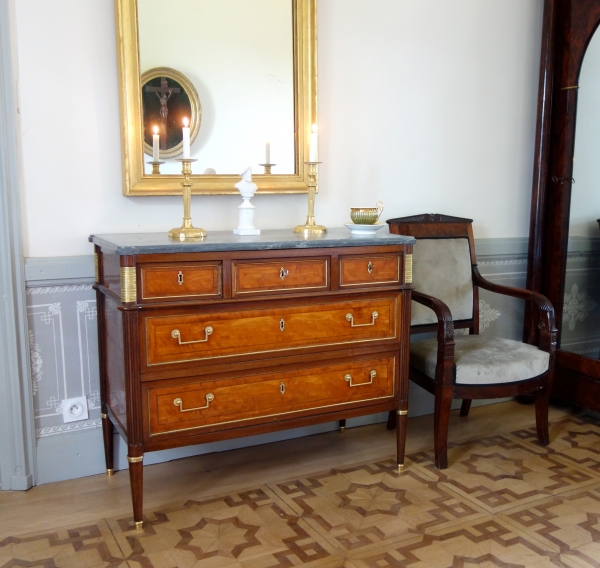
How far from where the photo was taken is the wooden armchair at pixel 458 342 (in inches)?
97.2

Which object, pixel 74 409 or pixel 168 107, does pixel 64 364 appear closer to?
pixel 74 409

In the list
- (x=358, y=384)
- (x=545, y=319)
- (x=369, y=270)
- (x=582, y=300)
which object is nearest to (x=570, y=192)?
(x=582, y=300)

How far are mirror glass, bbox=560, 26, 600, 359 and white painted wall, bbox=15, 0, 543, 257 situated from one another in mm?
313

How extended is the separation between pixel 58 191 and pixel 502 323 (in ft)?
7.31

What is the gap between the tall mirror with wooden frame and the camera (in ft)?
9.65

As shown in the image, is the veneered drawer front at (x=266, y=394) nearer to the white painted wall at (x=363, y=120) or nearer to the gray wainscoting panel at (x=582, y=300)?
the white painted wall at (x=363, y=120)

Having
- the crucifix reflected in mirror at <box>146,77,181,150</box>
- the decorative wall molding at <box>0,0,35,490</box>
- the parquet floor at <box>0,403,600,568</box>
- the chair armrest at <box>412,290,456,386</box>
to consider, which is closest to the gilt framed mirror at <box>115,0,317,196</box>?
the crucifix reflected in mirror at <box>146,77,181,150</box>

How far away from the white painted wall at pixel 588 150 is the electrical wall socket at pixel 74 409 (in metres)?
2.31

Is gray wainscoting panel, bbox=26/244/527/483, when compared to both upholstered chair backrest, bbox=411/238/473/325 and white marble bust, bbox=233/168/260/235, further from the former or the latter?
upholstered chair backrest, bbox=411/238/473/325

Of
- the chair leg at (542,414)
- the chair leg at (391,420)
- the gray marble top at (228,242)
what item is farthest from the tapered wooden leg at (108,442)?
the chair leg at (542,414)

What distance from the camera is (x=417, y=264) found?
9.35 feet

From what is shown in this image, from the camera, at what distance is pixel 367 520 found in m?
2.13

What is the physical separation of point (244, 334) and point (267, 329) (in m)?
0.08

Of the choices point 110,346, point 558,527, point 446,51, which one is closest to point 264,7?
point 446,51
